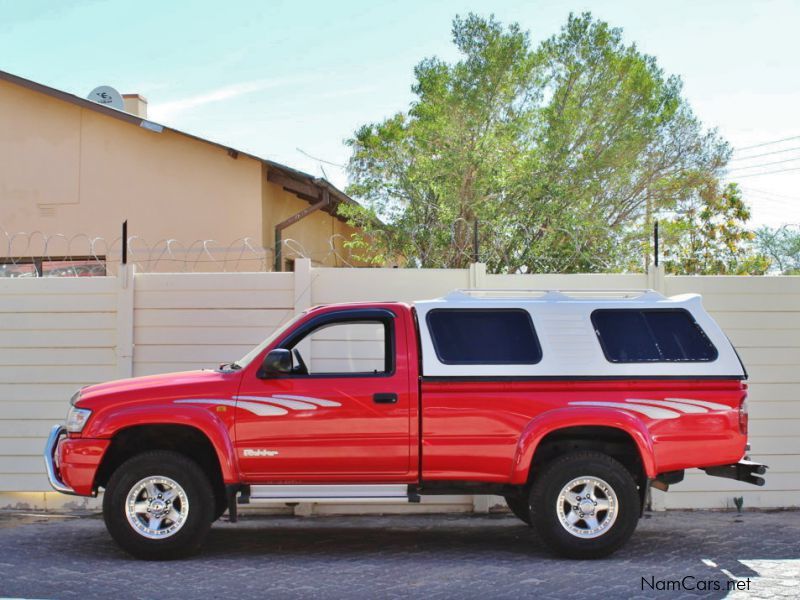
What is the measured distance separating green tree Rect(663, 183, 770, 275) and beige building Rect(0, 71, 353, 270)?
280 inches

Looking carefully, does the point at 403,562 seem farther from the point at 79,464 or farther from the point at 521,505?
the point at 79,464

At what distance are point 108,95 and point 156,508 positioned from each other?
11.5 metres

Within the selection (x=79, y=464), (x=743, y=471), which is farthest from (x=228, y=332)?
(x=743, y=471)

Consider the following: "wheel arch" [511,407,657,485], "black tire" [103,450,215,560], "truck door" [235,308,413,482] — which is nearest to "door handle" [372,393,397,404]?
"truck door" [235,308,413,482]

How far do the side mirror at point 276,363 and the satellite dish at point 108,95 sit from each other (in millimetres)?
11062

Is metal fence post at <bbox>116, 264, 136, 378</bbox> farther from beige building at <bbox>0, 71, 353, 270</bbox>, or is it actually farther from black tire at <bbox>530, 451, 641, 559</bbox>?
beige building at <bbox>0, 71, 353, 270</bbox>

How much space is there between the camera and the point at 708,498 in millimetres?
9688

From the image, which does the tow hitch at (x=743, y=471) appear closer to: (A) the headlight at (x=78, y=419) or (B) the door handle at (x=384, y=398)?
(B) the door handle at (x=384, y=398)

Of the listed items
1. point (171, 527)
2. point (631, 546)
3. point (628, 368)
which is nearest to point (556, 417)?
point (628, 368)

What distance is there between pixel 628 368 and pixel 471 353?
1228 millimetres

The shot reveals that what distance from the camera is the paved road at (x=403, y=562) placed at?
662cm

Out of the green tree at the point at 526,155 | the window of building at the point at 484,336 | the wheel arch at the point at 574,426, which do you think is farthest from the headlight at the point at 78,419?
the green tree at the point at 526,155

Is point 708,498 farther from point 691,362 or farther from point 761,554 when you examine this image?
point 691,362

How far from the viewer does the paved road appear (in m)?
6.62
